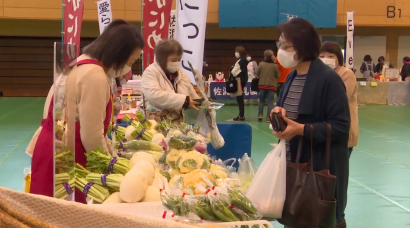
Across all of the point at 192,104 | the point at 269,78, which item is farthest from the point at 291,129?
the point at 269,78

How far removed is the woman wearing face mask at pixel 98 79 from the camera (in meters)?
2.46

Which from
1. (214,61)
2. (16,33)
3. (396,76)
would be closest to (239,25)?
(214,61)

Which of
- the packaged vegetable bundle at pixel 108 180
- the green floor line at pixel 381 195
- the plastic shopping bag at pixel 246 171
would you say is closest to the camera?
the packaged vegetable bundle at pixel 108 180

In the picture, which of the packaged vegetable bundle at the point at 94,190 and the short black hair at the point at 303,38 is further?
the short black hair at the point at 303,38

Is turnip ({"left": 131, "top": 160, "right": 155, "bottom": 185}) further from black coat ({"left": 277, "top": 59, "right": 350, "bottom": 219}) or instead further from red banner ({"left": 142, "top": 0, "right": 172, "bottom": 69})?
red banner ({"left": 142, "top": 0, "right": 172, "bottom": 69})

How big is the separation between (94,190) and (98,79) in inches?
23.4

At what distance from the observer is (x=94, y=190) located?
2.24 m

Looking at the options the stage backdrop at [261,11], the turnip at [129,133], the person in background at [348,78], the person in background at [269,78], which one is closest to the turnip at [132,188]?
the turnip at [129,133]

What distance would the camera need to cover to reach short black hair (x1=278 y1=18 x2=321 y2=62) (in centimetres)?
258

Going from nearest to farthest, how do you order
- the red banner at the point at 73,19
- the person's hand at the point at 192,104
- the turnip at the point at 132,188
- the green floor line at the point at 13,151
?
the turnip at the point at 132,188 → the person's hand at the point at 192,104 → the red banner at the point at 73,19 → the green floor line at the point at 13,151

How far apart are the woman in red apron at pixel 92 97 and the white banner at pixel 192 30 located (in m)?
2.87

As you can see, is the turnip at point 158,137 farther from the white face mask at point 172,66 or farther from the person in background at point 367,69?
the person in background at point 367,69

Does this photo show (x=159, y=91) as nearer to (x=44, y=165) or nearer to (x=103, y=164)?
(x=103, y=164)

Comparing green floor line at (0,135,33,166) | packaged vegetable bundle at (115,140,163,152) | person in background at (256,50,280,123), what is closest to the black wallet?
packaged vegetable bundle at (115,140,163,152)
